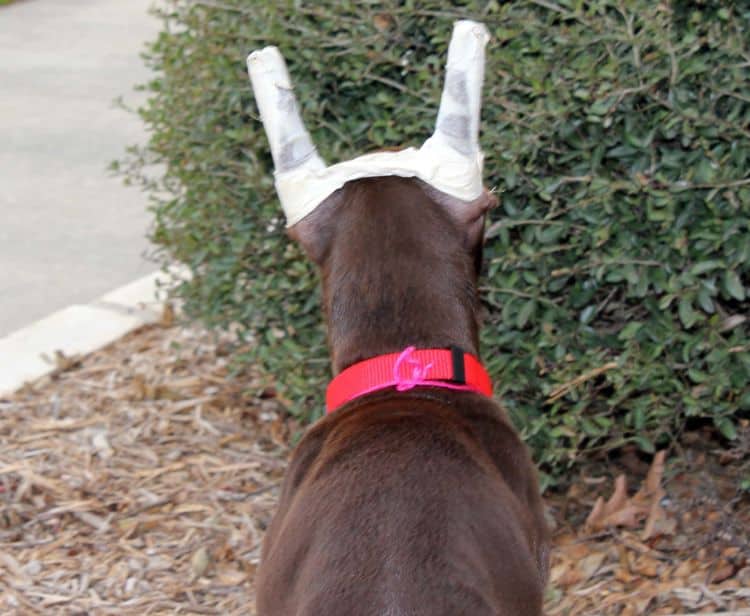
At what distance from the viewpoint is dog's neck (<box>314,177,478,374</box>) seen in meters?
3.15

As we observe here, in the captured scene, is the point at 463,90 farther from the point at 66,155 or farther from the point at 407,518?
the point at 66,155

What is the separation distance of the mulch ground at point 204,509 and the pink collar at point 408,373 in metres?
1.39

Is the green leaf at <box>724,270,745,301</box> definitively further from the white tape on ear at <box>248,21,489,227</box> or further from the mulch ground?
the white tape on ear at <box>248,21,489,227</box>

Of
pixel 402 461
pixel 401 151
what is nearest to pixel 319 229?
pixel 401 151

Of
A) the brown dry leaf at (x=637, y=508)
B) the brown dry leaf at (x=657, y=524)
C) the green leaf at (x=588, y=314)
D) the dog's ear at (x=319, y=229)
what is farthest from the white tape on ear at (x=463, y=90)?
the brown dry leaf at (x=657, y=524)

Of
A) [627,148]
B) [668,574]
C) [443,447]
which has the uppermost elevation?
[627,148]

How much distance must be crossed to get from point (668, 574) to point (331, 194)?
184 centimetres

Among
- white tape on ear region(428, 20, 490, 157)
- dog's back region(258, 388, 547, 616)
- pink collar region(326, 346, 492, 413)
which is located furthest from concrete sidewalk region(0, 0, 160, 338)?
dog's back region(258, 388, 547, 616)

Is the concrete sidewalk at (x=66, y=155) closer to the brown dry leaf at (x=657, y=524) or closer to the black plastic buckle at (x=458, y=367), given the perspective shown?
the brown dry leaf at (x=657, y=524)

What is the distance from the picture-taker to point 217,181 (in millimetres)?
4918

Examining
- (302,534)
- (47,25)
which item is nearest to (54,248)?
(302,534)

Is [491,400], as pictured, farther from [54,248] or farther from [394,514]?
[54,248]

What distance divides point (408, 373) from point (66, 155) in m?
6.74

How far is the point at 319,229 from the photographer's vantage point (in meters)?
3.36
